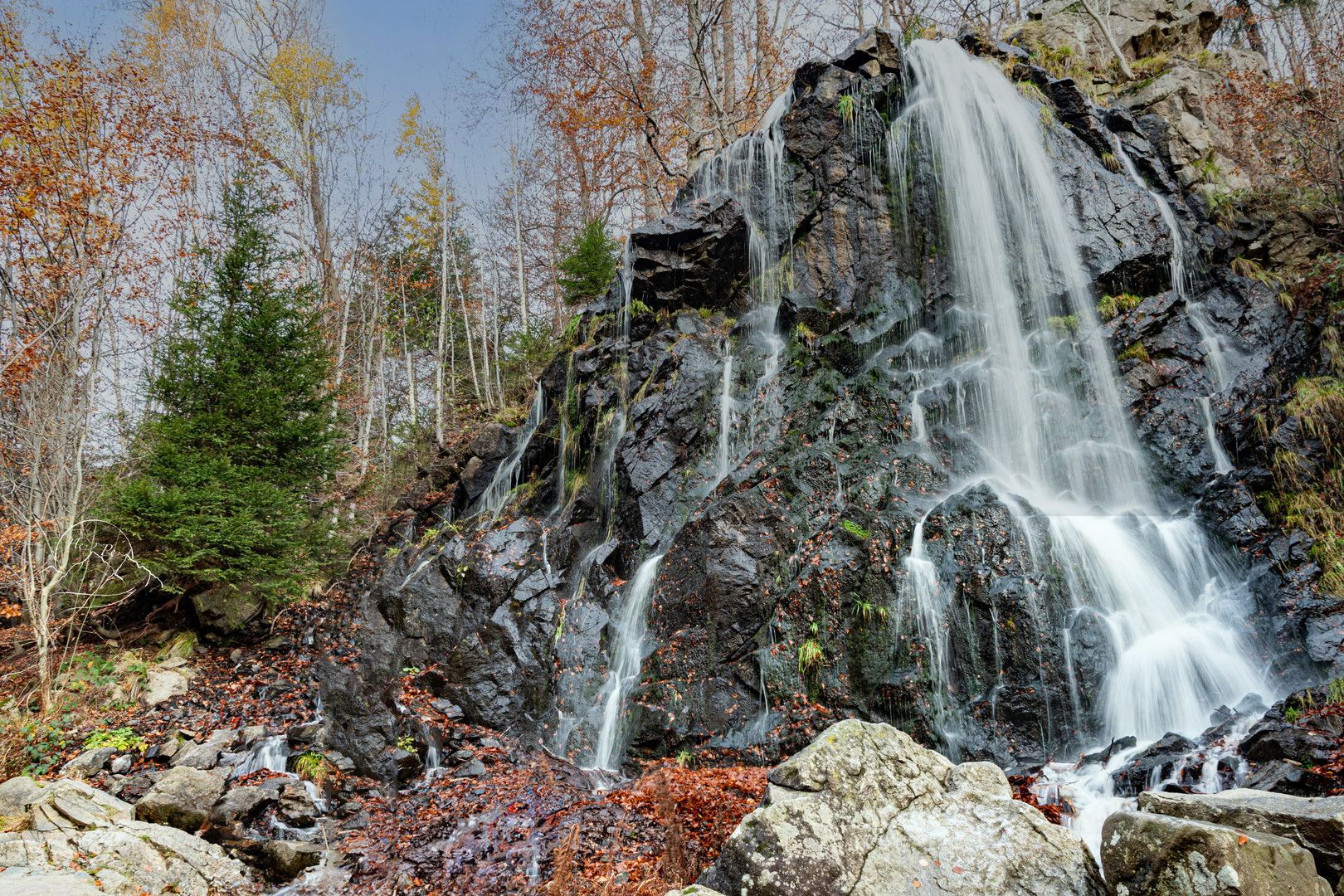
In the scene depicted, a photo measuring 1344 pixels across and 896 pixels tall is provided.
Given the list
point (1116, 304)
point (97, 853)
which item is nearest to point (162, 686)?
point (97, 853)

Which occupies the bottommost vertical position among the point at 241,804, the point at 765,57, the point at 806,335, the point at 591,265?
the point at 241,804

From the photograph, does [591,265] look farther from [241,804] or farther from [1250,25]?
[1250,25]

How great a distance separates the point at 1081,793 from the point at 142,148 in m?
17.7

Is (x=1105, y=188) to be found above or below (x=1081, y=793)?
above

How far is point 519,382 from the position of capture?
18047 mm

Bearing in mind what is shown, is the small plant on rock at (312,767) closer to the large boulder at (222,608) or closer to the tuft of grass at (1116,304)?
the large boulder at (222,608)

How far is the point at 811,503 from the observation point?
820cm

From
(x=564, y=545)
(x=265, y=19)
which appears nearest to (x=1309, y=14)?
(x=564, y=545)

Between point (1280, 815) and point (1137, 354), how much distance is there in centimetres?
811

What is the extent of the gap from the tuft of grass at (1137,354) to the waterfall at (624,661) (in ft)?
25.1

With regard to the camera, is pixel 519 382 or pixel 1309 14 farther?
pixel 519 382

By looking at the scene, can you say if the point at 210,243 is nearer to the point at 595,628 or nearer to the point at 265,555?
the point at 265,555

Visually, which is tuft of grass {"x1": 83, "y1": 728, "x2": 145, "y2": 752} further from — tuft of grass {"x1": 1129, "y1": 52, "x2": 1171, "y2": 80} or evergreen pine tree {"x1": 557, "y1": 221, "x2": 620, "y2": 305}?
tuft of grass {"x1": 1129, "y1": 52, "x2": 1171, "y2": 80}

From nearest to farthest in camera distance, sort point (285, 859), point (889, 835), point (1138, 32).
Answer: point (889, 835) < point (285, 859) < point (1138, 32)
